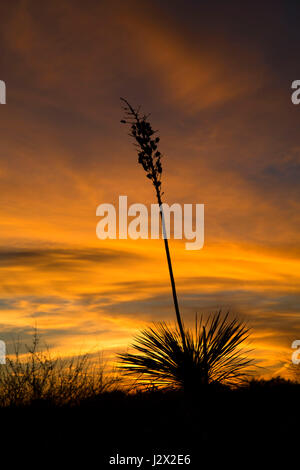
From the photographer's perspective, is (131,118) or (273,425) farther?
(131,118)

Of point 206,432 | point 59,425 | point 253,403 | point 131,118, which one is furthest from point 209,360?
point 131,118

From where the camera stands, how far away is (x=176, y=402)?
8.16 m

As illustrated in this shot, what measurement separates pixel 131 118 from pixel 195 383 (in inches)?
198

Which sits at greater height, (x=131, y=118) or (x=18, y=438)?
(x=131, y=118)
